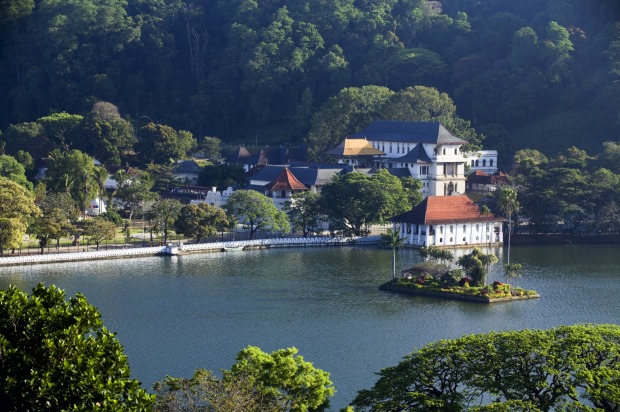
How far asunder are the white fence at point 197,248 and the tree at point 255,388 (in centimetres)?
2337

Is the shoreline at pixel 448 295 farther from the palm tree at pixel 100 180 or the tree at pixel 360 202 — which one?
the palm tree at pixel 100 180

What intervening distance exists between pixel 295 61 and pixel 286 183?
982 inches

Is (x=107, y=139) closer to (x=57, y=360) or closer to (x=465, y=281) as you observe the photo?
(x=465, y=281)

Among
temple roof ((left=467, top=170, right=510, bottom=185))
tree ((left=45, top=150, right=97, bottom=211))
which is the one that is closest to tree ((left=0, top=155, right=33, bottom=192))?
tree ((left=45, top=150, right=97, bottom=211))

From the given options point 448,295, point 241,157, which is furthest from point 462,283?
point 241,157

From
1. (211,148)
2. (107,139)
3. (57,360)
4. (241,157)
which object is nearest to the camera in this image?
(57,360)

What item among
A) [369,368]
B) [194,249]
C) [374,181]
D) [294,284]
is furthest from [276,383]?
[374,181]

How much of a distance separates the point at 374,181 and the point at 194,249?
893 centimetres

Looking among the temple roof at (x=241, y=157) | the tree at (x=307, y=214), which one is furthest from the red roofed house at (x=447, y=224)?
the temple roof at (x=241, y=157)

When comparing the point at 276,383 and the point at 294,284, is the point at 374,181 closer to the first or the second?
the point at 294,284

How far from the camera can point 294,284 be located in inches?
1726

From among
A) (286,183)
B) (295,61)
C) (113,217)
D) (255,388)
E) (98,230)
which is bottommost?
(255,388)

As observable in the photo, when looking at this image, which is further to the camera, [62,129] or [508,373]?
[62,129]

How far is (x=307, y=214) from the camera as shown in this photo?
56312mm
